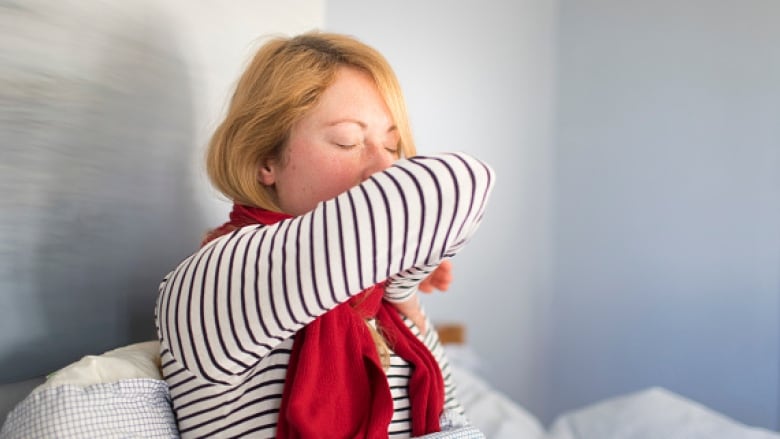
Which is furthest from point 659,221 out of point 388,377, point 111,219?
point 111,219

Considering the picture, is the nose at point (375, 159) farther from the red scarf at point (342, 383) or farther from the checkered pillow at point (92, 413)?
the checkered pillow at point (92, 413)

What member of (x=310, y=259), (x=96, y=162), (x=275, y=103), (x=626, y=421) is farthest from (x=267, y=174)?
(x=626, y=421)

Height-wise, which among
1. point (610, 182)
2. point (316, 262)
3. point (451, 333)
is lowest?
point (451, 333)

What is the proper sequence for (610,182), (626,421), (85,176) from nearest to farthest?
(85,176) < (626,421) < (610,182)

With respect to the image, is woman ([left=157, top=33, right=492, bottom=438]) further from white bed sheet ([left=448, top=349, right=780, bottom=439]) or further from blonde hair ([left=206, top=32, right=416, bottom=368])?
white bed sheet ([left=448, top=349, right=780, bottom=439])

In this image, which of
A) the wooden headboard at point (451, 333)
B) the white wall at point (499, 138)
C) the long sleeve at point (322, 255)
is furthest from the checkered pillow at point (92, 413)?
the wooden headboard at point (451, 333)

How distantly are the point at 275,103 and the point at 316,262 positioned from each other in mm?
303

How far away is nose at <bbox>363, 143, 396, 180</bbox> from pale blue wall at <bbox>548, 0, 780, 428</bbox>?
149 centimetres

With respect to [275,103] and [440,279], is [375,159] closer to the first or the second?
[275,103]

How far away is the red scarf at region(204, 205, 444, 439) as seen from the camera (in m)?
0.61

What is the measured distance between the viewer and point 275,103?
0.76 meters

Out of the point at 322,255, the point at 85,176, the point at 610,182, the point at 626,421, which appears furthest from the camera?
the point at 610,182

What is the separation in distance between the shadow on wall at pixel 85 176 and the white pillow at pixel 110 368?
73mm

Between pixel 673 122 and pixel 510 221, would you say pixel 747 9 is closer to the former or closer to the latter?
pixel 673 122
